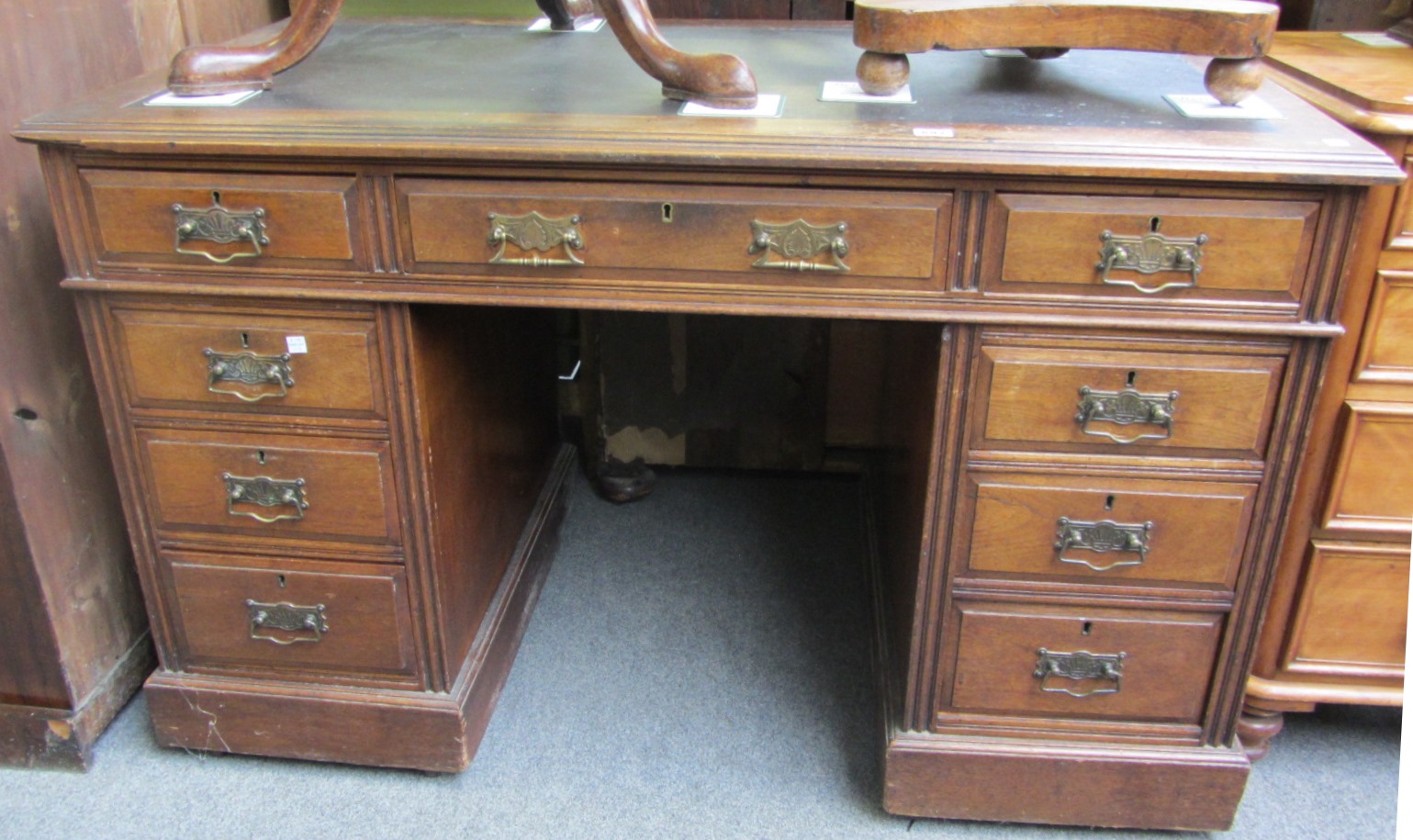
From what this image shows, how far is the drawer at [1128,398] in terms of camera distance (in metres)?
1.21

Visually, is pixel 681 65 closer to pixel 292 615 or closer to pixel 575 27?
pixel 575 27

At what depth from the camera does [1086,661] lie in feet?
4.50

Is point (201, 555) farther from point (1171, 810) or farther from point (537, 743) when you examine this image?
point (1171, 810)

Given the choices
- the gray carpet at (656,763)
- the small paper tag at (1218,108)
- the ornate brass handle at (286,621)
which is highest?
the small paper tag at (1218,108)

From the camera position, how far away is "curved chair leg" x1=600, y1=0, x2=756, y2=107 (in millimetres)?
1260

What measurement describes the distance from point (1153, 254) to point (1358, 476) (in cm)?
48

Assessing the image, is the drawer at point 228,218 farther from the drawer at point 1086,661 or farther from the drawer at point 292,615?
the drawer at point 1086,661

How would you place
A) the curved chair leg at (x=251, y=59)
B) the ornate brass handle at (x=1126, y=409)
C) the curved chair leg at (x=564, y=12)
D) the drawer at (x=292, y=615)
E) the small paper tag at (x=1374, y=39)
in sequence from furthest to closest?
the curved chair leg at (x=564, y=12) → the small paper tag at (x=1374, y=39) → the drawer at (x=292, y=615) → the curved chair leg at (x=251, y=59) → the ornate brass handle at (x=1126, y=409)

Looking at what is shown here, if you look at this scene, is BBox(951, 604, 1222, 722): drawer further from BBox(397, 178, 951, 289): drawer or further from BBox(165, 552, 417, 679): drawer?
BBox(165, 552, 417, 679): drawer

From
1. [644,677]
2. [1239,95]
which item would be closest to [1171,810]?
[644,677]

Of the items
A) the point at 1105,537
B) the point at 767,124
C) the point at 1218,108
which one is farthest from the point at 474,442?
the point at 1218,108

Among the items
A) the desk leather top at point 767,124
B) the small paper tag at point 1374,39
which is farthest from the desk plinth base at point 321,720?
the small paper tag at point 1374,39

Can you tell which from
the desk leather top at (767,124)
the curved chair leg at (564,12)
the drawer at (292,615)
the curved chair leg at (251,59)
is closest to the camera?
the desk leather top at (767,124)

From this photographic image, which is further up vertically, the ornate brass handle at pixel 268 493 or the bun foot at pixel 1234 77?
the bun foot at pixel 1234 77
